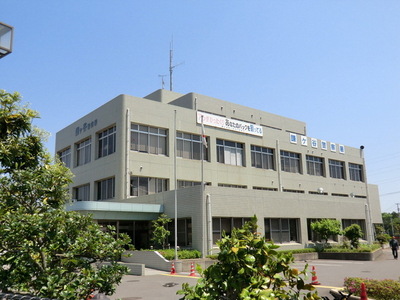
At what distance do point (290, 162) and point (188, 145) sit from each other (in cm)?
1404


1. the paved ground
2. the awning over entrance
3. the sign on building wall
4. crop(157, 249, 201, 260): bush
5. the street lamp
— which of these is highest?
the sign on building wall

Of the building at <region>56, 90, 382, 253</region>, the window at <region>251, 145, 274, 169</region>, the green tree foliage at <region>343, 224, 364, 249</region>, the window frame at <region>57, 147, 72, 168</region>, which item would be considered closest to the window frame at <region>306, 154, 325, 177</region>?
the building at <region>56, 90, 382, 253</region>

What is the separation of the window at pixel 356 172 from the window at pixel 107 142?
3253 centimetres

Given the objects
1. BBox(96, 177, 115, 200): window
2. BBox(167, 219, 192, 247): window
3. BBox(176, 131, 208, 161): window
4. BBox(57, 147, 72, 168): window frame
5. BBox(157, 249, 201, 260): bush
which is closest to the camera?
BBox(157, 249, 201, 260): bush

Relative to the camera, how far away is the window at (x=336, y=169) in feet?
157

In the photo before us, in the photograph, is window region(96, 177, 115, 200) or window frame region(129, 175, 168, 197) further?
window region(96, 177, 115, 200)

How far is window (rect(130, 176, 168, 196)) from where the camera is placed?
31.8 m

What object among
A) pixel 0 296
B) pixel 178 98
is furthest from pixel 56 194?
pixel 178 98

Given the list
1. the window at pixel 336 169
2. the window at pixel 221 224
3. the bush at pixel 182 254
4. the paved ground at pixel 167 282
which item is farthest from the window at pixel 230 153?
the paved ground at pixel 167 282

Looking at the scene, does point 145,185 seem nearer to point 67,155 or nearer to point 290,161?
point 67,155

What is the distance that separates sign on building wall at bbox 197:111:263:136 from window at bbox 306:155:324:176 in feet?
29.4

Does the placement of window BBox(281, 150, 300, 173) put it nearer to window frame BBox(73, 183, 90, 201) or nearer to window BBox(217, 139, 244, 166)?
window BBox(217, 139, 244, 166)

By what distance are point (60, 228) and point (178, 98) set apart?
36.2 meters

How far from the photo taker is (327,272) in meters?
21.0
